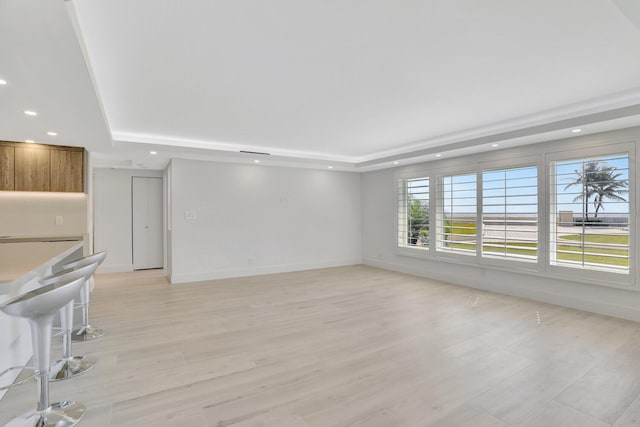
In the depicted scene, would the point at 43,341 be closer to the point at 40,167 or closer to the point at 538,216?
the point at 40,167

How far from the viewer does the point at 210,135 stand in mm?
5113

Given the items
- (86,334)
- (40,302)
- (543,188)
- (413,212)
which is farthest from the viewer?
(413,212)

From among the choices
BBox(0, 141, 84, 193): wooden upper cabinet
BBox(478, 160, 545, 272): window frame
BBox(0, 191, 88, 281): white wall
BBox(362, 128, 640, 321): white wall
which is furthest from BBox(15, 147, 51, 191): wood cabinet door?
BBox(478, 160, 545, 272): window frame

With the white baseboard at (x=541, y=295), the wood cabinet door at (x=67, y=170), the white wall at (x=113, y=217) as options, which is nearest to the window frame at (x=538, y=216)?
the white baseboard at (x=541, y=295)

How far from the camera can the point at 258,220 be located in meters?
6.68

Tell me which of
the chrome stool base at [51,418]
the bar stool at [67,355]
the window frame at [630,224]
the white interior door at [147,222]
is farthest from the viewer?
the white interior door at [147,222]

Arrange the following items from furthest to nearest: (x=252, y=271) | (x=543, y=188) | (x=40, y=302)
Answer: (x=252, y=271), (x=543, y=188), (x=40, y=302)

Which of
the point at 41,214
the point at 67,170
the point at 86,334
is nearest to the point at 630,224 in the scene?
the point at 86,334

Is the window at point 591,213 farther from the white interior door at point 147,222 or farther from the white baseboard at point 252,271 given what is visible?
the white interior door at point 147,222

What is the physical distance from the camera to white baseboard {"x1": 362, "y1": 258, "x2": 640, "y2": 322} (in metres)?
3.94

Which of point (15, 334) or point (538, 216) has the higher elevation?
point (538, 216)

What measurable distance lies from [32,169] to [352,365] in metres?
5.47

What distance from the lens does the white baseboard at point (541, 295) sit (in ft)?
12.9

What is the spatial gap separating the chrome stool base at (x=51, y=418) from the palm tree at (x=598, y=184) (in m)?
5.70
